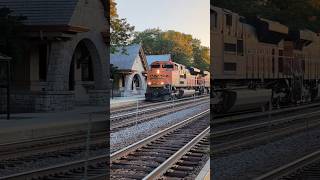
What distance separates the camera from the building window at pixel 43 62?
2.75 m

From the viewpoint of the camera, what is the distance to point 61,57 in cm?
273

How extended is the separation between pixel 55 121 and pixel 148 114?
2.16 feet

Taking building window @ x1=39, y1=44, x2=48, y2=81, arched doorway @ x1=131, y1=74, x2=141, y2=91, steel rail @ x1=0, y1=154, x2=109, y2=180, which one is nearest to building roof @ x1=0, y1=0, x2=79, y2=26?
building window @ x1=39, y1=44, x2=48, y2=81

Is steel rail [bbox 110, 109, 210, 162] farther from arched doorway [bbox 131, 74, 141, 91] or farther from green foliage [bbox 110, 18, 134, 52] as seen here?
green foliage [bbox 110, 18, 134, 52]

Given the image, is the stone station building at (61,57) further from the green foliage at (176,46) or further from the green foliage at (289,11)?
the green foliage at (289,11)

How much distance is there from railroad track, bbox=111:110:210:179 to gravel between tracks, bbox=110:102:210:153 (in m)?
0.04

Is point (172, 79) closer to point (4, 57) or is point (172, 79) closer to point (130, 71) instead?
point (130, 71)

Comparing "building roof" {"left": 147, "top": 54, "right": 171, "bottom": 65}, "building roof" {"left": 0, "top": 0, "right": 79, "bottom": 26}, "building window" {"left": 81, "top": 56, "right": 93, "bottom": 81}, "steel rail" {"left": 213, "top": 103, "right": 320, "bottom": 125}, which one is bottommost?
"steel rail" {"left": 213, "top": 103, "right": 320, "bottom": 125}

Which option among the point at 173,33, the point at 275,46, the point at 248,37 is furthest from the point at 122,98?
the point at 275,46

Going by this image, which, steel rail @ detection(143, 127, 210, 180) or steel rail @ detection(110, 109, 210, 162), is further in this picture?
steel rail @ detection(110, 109, 210, 162)

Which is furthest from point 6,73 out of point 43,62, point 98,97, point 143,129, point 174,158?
point 174,158

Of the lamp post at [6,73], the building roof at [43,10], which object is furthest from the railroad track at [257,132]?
the lamp post at [6,73]

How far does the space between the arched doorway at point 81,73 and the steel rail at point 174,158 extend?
683mm

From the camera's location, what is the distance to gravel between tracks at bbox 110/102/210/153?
2753mm
